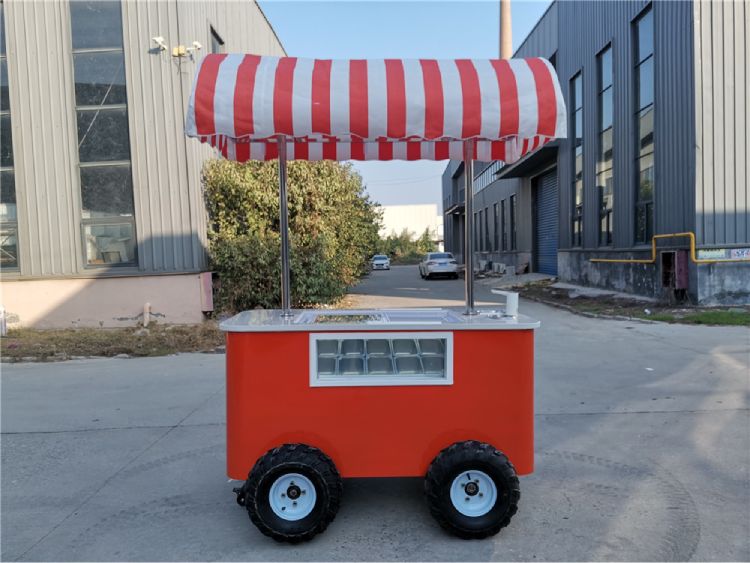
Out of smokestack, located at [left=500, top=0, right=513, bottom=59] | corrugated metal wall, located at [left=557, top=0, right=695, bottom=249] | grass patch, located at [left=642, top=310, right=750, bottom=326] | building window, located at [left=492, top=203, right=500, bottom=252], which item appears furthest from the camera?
building window, located at [left=492, top=203, right=500, bottom=252]

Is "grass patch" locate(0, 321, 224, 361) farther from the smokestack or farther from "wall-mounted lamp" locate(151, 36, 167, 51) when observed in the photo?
the smokestack

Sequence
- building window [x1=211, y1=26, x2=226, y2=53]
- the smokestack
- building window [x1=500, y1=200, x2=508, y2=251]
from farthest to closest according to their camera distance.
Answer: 1. the smokestack
2. building window [x1=500, y1=200, x2=508, y2=251]
3. building window [x1=211, y1=26, x2=226, y2=53]

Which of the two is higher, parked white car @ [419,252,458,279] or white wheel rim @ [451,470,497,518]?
parked white car @ [419,252,458,279]

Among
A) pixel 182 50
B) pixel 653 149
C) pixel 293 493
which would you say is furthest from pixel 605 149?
pixel 293 493

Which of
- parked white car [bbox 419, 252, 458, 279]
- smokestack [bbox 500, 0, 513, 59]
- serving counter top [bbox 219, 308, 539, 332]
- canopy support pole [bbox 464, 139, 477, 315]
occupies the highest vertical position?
smokestack [bbox 500, 0, 513, 59]

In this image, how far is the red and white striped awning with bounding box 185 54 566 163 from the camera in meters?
3.24

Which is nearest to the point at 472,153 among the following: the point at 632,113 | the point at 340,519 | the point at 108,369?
the point at 340,519

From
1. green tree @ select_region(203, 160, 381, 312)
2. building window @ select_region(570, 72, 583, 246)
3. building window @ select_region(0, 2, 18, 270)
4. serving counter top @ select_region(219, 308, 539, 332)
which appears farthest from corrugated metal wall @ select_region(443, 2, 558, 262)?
serving counter top @ select_region(219, 308, 539, 332)

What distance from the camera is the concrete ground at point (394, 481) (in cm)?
311

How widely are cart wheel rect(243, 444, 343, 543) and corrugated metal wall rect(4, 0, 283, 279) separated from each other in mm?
8924

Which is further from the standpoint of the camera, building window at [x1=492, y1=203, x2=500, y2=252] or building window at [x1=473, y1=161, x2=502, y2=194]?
building window at [x1=473, y1=161, x2=502, y2=194]

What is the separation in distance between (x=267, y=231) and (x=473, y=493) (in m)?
10.5

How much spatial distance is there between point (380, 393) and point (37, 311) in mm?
10720

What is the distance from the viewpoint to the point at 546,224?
84.8ft
